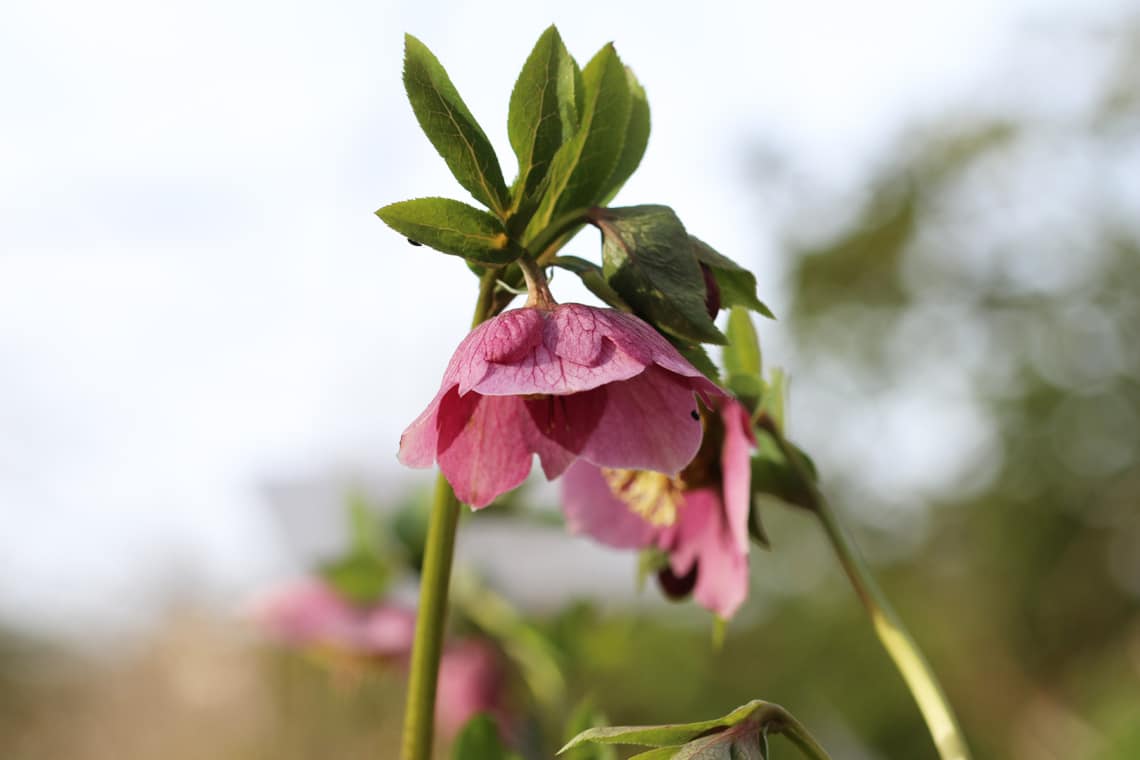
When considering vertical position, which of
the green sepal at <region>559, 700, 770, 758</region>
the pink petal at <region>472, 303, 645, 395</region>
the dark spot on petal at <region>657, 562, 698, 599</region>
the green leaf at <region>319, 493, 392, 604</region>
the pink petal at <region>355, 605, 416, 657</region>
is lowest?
the pink petal at <region>355, 605, 416, 657</region>

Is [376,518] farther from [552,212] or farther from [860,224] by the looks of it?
[860,224]

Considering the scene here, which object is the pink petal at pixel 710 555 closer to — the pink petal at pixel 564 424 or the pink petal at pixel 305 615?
the pink petal at pixel 564 424

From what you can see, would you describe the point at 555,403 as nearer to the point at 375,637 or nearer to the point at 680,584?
the point at 680,584

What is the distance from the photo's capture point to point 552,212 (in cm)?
37

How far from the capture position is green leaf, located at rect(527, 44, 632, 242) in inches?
14.1

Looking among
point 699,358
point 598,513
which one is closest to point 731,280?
point 699,358

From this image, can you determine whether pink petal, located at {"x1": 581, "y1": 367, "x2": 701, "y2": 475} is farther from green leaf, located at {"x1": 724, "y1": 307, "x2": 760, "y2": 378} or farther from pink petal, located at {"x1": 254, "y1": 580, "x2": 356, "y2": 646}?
pink petal, located at {"x1": 254, "y1": 580, "x2": 356, "y2": 646}

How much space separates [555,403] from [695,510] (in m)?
0.13

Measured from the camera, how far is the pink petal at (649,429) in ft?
1.11

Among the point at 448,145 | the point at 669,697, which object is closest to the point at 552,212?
the point at 448,145

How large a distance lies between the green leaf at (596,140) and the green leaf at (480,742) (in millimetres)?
218

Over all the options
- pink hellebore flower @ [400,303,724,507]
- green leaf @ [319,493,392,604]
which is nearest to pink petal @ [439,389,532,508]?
pink hellebore flower @ [400,303,724,507]

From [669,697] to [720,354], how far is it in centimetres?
361

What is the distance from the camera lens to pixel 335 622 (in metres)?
0.85
